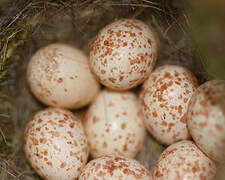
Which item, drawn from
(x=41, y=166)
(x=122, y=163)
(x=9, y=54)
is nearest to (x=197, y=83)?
(x=122, y=163)

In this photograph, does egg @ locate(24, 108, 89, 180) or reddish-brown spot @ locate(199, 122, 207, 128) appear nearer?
reddish-brown spot @ locate(199, 122, 207, 128)

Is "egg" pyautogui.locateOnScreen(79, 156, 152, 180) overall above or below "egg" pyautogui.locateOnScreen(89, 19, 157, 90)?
below

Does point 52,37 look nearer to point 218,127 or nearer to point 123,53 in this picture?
point 123,53

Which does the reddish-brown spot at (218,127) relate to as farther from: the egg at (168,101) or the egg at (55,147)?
the egg at (55,147)

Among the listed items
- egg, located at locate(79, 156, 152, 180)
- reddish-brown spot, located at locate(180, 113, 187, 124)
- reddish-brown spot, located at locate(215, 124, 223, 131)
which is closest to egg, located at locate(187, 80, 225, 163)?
reddish-brown spot, located at locate(215, 124, 223, 131)

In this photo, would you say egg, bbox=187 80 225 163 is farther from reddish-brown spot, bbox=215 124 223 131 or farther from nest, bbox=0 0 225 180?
nest, bbox=0 0 225 180
